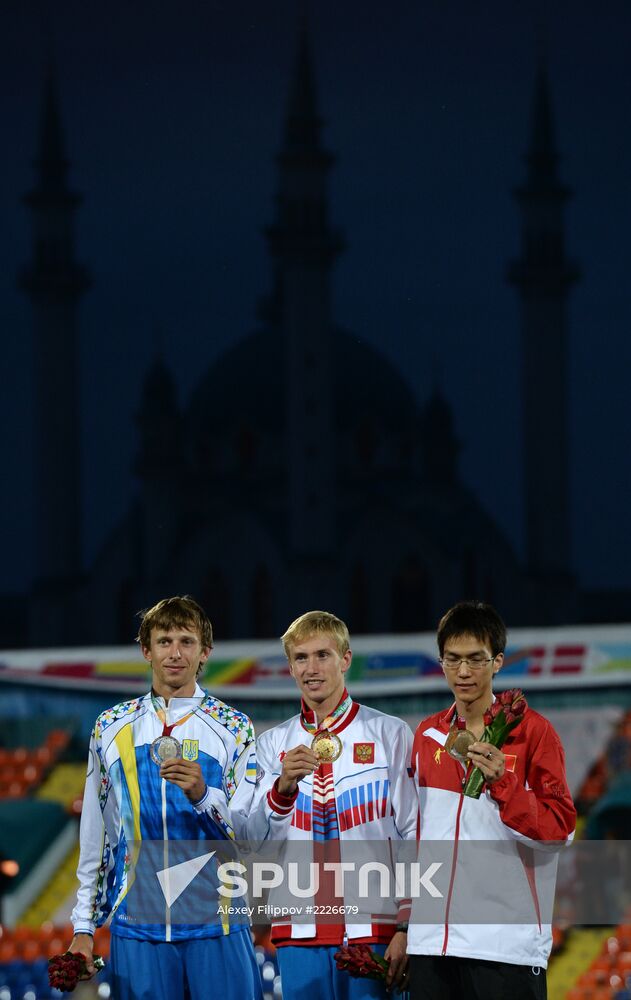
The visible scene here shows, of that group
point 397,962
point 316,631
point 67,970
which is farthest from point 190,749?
point 397,962

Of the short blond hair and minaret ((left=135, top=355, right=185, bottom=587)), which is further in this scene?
minaret ((left=135, top=355, right=185, bottom=587))

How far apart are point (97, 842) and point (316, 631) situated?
2.85 ft

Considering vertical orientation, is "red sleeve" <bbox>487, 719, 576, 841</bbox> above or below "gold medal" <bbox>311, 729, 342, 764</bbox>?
below

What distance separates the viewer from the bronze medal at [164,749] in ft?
13.1

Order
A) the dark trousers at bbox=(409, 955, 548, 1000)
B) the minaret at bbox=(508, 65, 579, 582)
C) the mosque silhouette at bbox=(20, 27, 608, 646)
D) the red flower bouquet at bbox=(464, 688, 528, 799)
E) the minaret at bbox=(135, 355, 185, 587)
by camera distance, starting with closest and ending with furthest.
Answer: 1. the dark trousers at bbox=(409, 955, 548, 1000)
2. the red flower bouquet at bbox=(464, 688, 528, 799)
3. the minaret at bbox=(135, 355, 185, 587)
4. the mosque silhouette at bbox=(20, 27, 608, 646)
5. the minaret at bbox=(508, 65, 579, 582)

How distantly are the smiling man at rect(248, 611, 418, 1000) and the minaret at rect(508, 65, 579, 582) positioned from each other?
18577mm

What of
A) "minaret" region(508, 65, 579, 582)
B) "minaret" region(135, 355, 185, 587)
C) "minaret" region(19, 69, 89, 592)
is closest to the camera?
"minaret" region(135, 355, 185, 587)

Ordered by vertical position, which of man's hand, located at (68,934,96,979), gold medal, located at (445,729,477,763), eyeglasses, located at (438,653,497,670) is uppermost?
eyeglasses, located at (438,653,497,670)

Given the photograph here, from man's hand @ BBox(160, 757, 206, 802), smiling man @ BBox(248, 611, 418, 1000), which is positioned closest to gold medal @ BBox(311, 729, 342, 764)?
smiling man @ BBox(248, 611, 418, 1000)

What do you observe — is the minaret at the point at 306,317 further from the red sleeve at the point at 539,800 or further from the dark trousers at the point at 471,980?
the dark trousers at the point at 471,980

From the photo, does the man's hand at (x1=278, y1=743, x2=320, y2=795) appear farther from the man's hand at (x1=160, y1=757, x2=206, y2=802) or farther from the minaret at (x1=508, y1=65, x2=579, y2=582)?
the minaret at (x1=508, y1=65, x2=579, y2=582)

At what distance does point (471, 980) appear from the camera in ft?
12.0

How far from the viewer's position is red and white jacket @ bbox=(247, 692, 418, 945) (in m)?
3.86

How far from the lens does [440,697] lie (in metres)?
17.8
